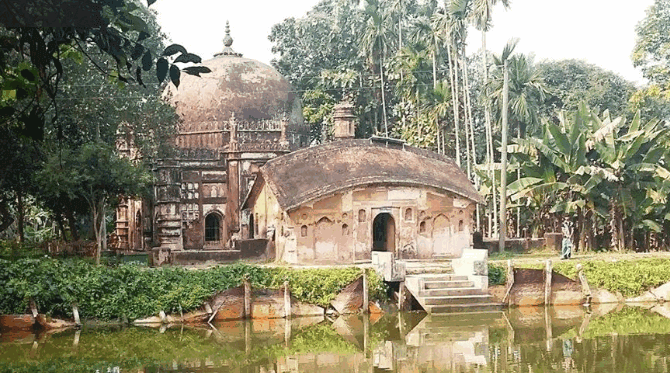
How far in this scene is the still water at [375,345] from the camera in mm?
13734

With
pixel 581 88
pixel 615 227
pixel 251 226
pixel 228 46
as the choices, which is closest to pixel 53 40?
pixel 615 227

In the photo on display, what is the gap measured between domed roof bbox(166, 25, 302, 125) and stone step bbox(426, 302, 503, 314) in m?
14.8

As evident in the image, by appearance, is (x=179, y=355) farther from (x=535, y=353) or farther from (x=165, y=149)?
(x=165, y=149)

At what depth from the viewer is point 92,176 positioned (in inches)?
914

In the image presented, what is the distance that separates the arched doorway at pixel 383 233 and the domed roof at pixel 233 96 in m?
8.47

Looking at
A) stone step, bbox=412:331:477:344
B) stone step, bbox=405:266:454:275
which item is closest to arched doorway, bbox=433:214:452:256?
stone step, bbox=405:266:454:275

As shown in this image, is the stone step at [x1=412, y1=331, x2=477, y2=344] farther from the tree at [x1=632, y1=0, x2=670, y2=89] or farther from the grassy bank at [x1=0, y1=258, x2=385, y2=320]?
the tree at [x1=632, y1=0, x2=670, y2=89]

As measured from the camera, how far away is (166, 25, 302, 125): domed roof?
3219 cm

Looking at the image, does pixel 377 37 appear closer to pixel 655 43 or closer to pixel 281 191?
pixel 655 43

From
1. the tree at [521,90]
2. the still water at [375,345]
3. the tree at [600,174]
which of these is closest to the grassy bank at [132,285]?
the still water at [375,345]

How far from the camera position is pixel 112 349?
1541 centimetres

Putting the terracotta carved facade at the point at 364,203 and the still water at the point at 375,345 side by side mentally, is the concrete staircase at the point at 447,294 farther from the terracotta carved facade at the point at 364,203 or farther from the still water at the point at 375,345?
the terracotta carved facade at the point at 364,203

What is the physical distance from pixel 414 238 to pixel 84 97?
34.8ft

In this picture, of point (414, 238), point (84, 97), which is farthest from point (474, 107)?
point (84, 97)
